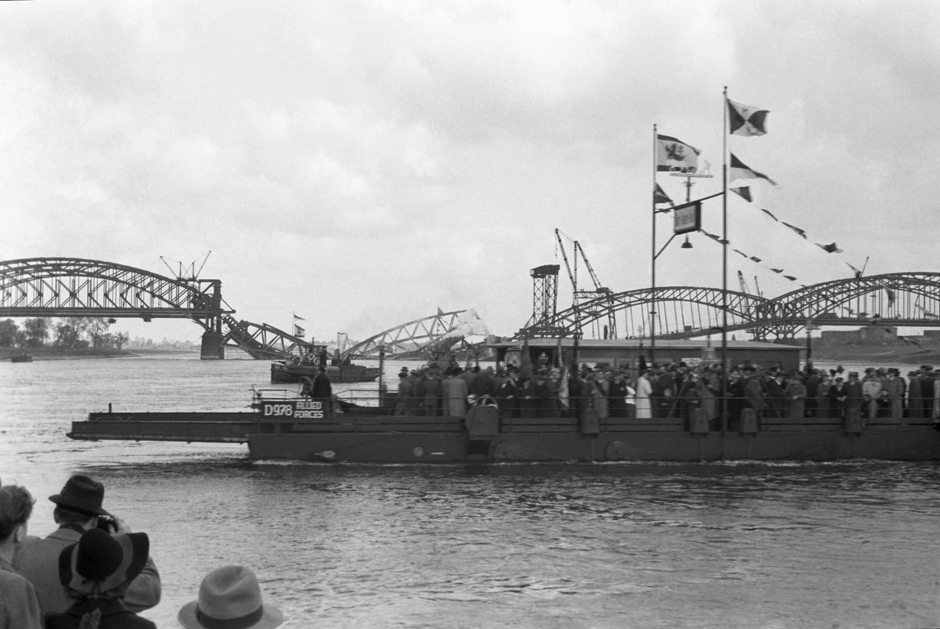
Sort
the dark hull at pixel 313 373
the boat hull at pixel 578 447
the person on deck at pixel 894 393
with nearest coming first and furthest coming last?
1. the boat hull at pixel 578 447
2. the person on deck at pixel 894 393
3. the dark hull at pixel 313 373

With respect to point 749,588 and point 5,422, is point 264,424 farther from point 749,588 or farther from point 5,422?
point 5,422

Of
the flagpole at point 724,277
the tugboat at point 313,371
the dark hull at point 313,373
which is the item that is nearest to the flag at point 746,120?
the flagpole at point 724,277

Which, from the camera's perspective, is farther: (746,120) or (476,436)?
(746,120)

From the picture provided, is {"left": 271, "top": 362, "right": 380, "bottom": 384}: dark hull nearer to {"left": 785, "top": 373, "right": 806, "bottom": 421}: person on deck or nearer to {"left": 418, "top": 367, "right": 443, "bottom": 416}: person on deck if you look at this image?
{"left": 418, "top": 367, "right": 443, "bottom": 416}: person on deck

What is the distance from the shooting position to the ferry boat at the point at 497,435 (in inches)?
904

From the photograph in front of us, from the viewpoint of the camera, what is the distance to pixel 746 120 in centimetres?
2669

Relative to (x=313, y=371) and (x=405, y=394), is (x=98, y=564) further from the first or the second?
(x=313, y=371)

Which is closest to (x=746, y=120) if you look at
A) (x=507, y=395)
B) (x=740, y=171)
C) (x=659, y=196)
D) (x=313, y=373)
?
(x=740, y=171)

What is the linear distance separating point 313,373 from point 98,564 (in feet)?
302

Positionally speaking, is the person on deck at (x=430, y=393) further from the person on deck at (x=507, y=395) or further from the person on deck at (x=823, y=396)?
the person on deck at (x=823, y=396)

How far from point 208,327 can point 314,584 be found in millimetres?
192060

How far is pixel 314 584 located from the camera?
13.3 m

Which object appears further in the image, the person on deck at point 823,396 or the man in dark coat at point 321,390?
the person on deck at point 823,396

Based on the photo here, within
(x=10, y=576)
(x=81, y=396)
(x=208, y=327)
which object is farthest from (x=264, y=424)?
(x=208, y=327)
